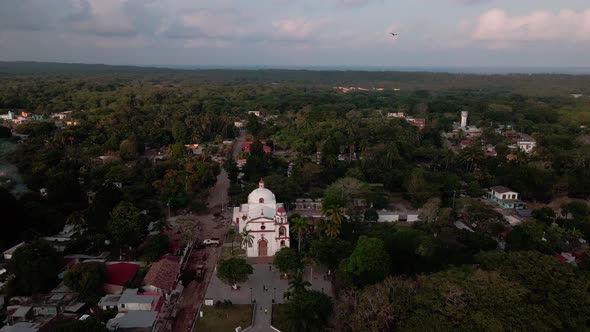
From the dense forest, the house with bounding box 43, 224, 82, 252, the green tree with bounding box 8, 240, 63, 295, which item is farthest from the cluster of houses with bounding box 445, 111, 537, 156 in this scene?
the green tree with bounding box 8, 240, 63, 295

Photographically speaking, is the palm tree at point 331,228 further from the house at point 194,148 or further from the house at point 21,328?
the house at point 194,148

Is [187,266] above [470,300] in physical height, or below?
below

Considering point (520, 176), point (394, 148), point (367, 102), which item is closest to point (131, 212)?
point (394, 148)

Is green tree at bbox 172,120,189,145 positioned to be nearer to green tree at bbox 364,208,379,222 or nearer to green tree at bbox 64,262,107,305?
green tree at bbox 364,208,379,222

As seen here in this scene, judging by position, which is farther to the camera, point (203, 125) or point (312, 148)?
point (203, 125)

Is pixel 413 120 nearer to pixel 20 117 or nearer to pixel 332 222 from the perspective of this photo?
pixel 332 222

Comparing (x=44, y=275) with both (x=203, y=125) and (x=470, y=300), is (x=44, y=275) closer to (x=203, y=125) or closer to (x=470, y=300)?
(x=470, y=300)
